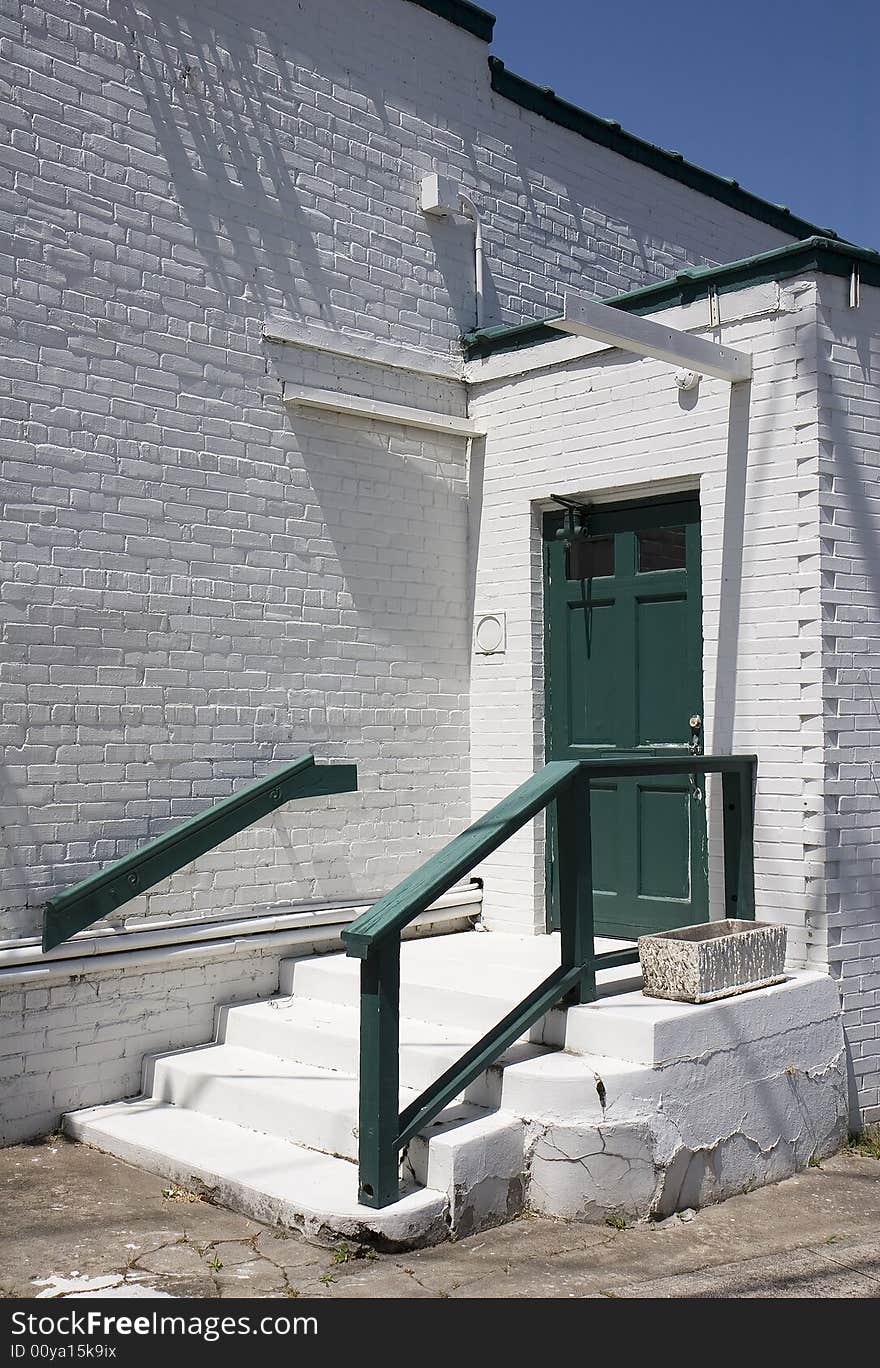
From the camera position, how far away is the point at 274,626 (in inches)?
233

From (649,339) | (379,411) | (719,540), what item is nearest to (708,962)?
(719,540)

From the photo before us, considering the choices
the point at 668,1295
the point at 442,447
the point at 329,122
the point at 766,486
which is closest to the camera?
the point at 668,1295

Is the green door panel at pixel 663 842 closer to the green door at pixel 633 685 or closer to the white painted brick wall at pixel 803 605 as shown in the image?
the green door at pixel 633 685

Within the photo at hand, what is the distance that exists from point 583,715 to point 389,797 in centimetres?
105

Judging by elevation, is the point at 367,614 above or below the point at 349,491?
below

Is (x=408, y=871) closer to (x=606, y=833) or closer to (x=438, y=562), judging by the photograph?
(x=606, y=833)

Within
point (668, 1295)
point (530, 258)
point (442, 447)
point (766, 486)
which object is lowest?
point (668, 1295)

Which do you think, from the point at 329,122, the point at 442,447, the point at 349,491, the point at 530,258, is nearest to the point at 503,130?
the point at 530,258

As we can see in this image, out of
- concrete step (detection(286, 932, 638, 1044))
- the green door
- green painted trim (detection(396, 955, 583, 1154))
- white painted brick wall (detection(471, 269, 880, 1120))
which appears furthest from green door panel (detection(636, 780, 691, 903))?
green painted trim (detection(396, 955, 583, 1154))

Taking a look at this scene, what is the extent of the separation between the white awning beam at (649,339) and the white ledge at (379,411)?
4.39 feet

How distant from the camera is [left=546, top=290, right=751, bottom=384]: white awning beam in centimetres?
491

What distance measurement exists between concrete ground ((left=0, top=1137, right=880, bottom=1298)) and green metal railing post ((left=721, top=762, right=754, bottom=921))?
1183mm

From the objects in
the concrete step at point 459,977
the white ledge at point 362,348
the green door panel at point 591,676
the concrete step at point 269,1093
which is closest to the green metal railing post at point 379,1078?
the concrete step at point 269,1093

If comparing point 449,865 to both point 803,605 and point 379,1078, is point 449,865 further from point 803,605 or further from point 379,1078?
point 803,605
